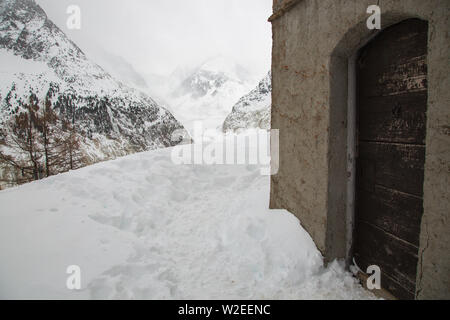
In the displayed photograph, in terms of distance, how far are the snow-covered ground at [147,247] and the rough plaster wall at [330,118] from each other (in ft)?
1.28

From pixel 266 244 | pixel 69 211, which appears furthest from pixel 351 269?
pixel 69 211

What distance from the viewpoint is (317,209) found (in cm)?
277

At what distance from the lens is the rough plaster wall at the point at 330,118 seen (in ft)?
5.18

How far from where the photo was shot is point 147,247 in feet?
10.7

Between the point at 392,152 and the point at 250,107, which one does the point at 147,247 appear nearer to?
the point at 392,152

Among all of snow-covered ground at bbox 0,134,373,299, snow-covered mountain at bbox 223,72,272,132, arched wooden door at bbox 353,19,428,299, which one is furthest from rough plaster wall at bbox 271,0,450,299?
snow-covered mountain at bbox 223,72,272,132

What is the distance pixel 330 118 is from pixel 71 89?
63058 mm

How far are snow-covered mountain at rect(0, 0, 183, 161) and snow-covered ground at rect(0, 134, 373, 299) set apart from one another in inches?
1557

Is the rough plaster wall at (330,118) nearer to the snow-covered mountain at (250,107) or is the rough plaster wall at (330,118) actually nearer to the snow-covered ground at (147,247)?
the snow-covered ground at (147,247)

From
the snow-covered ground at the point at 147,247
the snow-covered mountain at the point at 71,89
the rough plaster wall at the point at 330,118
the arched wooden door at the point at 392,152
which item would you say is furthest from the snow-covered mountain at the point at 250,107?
the arched wooden door at the point at 392,152

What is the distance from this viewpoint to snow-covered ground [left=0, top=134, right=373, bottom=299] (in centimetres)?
240

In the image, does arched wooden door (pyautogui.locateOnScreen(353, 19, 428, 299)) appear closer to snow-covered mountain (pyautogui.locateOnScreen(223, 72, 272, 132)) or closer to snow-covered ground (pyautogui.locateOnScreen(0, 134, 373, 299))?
snow-covered ground (pyautogui.locateOnScreen(0, 134, 373, 299))

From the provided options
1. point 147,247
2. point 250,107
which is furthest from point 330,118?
point 250,107

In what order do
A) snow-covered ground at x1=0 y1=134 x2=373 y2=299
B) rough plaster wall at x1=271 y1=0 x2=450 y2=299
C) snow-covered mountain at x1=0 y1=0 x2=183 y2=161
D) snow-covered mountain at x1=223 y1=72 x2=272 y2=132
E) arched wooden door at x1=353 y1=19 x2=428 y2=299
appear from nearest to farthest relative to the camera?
rough plaster wall at x1=271 y1=0 x2=450 y2=299 < arched wooden door at x1=353 y1=19 x2=428 y2=299 < snow-covered ground at x1=0 y1=134 x2=373 y2=299 < snow-covered mountain at x1=0 y1=0 x2=183 y2=161 < snow-covered mountain at x1=223 y1=72 x2=272 y2=132
